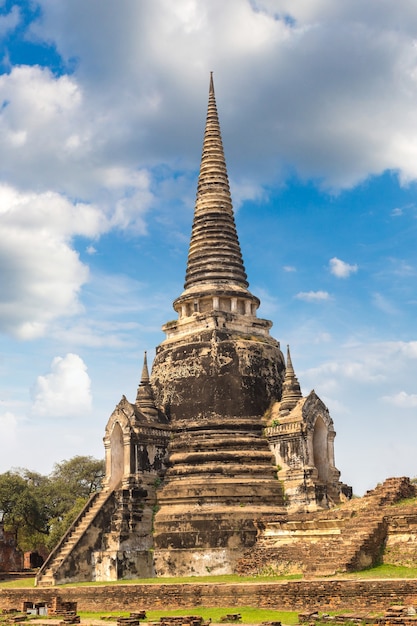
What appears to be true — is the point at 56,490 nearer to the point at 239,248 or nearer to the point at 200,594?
the point at 239,248

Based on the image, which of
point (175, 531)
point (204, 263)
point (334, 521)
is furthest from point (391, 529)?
point (204, 263)

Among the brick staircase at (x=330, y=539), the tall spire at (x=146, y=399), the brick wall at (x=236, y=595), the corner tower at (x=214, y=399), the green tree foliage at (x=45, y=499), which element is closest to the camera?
the brick wall at (x=236, y=595)

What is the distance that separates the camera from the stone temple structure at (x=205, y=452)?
91.7 ft

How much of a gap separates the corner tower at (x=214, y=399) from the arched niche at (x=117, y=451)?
6.50 ft

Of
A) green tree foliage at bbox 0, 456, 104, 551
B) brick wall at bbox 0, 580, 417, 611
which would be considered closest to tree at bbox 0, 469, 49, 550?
green tree foliage at bbox 0, 456, 104, 551

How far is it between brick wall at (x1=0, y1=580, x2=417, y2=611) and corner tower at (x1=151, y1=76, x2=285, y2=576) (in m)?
4.63

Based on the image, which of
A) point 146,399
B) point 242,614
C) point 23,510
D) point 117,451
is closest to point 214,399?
point 146,399

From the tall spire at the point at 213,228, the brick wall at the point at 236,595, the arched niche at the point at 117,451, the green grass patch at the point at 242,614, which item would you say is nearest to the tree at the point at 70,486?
the arched niche at the point at 117,451

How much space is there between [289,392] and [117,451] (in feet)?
23.9

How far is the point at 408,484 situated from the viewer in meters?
25.6

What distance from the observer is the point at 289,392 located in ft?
103

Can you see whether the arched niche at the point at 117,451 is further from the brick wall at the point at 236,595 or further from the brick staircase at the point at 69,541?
the brick wall at the point at 236,595

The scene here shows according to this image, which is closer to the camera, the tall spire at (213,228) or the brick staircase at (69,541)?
the brick staircase at (69,541)

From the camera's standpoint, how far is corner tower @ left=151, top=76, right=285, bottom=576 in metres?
27.8
